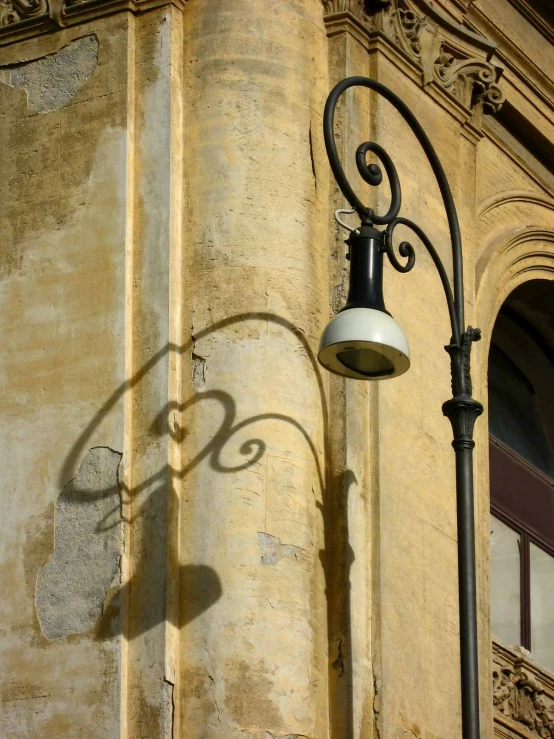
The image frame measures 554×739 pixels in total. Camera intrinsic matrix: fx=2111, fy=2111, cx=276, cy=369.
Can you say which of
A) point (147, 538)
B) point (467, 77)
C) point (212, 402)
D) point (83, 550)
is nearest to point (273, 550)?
point (147, 538)

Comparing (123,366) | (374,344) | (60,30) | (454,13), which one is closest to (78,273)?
(123,366)

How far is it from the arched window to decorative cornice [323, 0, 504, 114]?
7.87ft

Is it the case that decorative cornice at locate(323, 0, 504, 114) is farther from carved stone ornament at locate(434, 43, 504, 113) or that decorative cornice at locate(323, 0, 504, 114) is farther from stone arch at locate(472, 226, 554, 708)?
stone arch at locate(472, 226, 554, 708)

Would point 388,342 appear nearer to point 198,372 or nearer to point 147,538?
point 198,372

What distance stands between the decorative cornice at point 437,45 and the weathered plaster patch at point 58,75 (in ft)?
5.67

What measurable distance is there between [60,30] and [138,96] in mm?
944

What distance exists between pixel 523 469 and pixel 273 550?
20.0 ft

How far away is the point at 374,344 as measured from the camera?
11320 millimetres

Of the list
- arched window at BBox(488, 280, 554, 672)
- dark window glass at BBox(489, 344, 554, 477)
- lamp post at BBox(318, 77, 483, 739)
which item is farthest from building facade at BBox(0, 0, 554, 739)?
dark window glass at BBox(489, 344, 554, 477)

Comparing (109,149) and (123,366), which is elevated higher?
(109,149)

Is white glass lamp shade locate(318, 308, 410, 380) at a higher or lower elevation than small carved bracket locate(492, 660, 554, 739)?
higher

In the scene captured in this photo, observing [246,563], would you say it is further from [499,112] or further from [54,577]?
[499,112]

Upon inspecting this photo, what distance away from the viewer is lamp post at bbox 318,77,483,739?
37.3 feet

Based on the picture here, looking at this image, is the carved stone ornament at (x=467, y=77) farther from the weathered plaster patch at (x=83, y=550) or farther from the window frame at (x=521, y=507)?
the weathered plaster patch at (x=83, y=550)
